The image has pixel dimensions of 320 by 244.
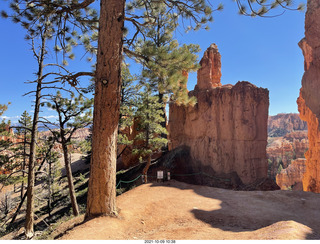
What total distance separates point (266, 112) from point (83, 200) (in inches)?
515

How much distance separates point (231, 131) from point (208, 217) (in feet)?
25.4

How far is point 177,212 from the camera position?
624 cm

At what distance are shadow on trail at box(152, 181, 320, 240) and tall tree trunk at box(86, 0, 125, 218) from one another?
9.17ft

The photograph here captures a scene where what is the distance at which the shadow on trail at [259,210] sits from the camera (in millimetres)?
5262

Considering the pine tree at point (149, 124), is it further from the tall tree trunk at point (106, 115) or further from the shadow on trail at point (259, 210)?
the tall tree trunk at point (106, 115)

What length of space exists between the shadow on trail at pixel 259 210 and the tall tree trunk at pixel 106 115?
2795mm

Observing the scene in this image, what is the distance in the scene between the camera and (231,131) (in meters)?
12.6

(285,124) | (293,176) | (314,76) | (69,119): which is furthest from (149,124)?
(285,124)

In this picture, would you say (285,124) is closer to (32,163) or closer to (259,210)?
(259,210)

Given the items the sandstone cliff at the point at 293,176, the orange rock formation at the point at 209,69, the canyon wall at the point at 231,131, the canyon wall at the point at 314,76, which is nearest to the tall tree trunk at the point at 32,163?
the canyon wall at the point at 231,131

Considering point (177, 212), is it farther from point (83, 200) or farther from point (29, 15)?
point (83, 200)

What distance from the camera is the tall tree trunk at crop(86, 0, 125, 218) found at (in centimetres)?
514

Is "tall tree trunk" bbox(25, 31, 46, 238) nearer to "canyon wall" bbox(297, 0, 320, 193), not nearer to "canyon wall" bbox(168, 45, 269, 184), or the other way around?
"canyon wall" bbox(168, 45, 269, 184)

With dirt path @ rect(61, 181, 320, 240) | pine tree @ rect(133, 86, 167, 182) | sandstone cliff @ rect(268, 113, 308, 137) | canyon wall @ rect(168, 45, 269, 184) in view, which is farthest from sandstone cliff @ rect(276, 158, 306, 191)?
sandstone cliff @ rect(268, 113, 308, 137)
